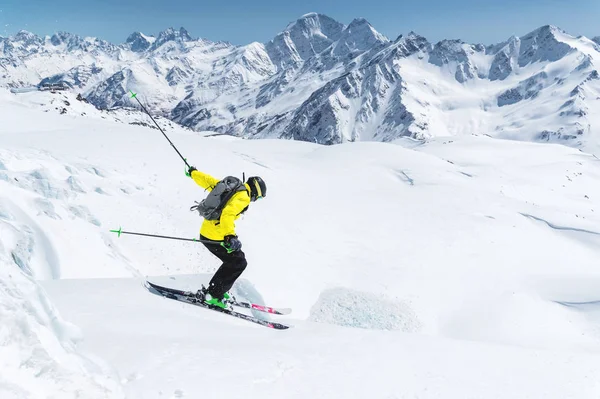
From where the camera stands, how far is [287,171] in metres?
32.4

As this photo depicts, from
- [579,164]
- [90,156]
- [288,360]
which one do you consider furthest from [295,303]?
[579,164]

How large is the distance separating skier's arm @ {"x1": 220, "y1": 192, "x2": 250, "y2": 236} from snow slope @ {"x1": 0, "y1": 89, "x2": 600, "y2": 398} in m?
1.81

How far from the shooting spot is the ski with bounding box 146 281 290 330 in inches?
372

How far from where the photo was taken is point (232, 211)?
9109 millimetres

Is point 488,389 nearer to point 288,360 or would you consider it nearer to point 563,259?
point 288,360

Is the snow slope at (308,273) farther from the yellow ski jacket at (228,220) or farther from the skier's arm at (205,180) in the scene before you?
the skier's arm at (205,180)

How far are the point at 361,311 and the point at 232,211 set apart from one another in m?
9.03

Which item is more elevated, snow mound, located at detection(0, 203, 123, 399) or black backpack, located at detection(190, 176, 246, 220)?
black backpack, located at detection(190, 176, 246, 220)

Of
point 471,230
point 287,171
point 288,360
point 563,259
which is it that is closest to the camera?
point 288,360

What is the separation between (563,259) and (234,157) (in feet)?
67.8

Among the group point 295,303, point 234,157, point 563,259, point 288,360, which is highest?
point 234,157

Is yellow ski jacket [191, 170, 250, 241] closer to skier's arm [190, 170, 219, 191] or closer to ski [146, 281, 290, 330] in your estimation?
skier's arm [190, 170, 219, 191]

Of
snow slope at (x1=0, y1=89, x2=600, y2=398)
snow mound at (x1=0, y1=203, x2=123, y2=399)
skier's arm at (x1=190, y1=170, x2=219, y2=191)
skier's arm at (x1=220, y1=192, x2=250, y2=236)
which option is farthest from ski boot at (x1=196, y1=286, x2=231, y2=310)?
snow mound at (x1=0, y1=203, x2=123, y2=399)

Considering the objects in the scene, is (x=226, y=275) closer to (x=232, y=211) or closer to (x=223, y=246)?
(x=223, y=246)
